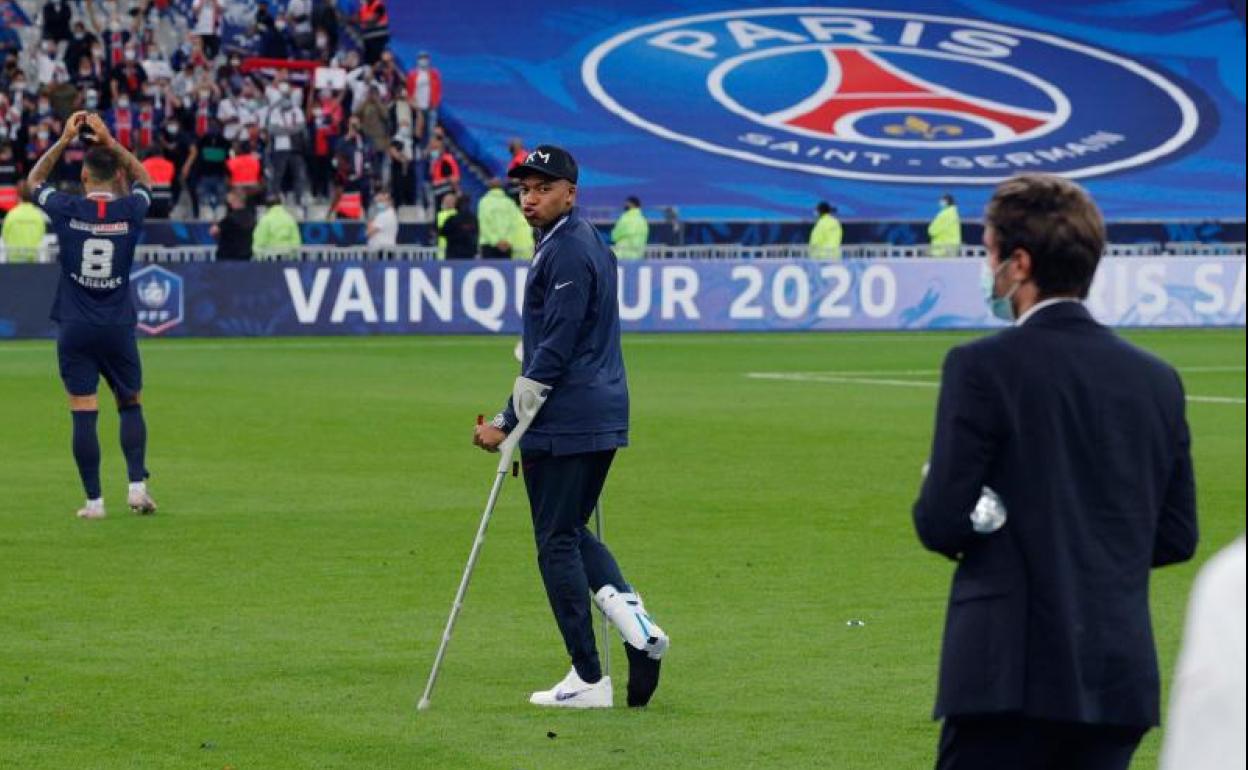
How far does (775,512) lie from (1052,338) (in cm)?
1061

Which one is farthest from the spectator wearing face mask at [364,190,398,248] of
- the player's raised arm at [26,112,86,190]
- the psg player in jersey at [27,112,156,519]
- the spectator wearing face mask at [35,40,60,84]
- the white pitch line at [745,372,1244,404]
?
the psg player in jersey at [27,112,156,519]

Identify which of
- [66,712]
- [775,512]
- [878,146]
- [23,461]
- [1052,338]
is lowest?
[878,146]

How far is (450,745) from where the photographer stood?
8.37 m

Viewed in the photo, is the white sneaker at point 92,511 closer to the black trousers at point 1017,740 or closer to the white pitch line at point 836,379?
the black trousers at point 1017,740

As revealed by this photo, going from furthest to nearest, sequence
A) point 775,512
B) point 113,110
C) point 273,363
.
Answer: point 113,110, point 273,363, point 775,512

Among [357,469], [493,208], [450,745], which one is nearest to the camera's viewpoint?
[450,745]

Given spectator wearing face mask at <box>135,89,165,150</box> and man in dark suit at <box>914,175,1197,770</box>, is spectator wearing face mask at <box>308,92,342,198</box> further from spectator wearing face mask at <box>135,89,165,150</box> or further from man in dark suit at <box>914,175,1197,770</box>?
man in dark suit at <box>914,175,1197,770</box>

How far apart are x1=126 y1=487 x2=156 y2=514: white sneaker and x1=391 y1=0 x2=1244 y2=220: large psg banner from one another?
30.0 metres

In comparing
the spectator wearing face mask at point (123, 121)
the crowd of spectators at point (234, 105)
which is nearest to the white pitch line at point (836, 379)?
the crowd of spectators at point (234, 105)

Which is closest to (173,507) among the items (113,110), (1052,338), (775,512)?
(775,512)

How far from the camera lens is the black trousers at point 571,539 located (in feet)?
28.9

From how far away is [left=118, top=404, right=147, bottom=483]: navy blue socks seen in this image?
48.5 feet

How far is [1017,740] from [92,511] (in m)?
11.0

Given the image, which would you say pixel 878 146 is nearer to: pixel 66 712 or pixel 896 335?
pixel 896 335
